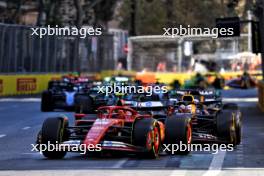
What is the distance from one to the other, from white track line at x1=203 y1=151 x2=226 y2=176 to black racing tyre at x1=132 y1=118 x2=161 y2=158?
39.9 inches

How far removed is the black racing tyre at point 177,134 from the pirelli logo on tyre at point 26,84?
1089 inches

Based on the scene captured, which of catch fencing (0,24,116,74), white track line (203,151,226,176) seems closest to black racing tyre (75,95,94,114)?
white track line (203,151,226,176)

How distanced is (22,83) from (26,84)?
21.7 inches

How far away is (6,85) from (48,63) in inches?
290

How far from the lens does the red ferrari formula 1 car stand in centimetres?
1359

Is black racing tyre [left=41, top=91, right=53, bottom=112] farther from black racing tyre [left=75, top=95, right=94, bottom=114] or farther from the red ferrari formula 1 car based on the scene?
the red ferrari formula 1 car

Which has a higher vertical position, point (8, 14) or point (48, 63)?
point (8, 14)

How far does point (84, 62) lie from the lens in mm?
53094

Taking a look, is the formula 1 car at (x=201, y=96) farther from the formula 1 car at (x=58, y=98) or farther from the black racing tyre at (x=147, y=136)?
the formula 1 car at (x=58, y=98)

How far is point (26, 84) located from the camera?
4247 cm

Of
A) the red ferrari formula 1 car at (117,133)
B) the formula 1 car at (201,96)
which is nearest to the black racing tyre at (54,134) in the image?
the red ferrari formula 1 car at (117,133)

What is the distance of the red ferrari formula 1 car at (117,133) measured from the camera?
1359cm

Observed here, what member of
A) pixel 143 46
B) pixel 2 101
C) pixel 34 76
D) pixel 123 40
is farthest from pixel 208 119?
pixel 123 40

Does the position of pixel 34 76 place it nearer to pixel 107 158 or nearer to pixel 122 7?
pixel 122 7
